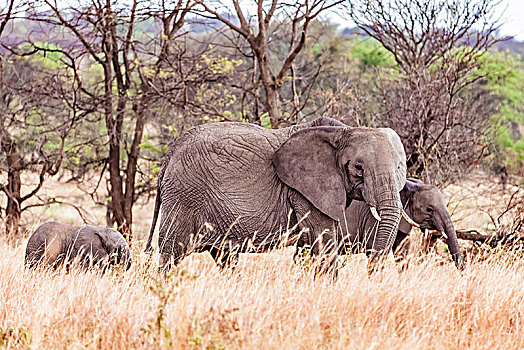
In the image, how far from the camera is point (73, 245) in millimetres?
6801

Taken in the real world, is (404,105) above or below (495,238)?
above

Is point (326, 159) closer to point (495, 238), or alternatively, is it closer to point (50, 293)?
point (50, 293)

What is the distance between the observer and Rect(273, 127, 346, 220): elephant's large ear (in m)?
6.11

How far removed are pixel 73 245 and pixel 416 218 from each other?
3462 millimetres

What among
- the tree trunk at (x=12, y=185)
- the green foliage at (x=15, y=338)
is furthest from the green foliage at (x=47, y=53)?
the green foliage at (x=15, y=338)

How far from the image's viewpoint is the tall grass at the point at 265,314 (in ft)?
13.2

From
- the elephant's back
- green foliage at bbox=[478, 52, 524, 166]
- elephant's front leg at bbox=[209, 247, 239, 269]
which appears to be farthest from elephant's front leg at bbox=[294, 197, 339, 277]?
green foliage at bbox=[478, 52, 524, 166]

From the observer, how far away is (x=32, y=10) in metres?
10.2

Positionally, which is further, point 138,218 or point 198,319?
point 138,218

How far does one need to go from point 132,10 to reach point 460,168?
508cm

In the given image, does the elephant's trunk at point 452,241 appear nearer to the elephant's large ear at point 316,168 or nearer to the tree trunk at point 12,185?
the elephant's large ear at point 316,168

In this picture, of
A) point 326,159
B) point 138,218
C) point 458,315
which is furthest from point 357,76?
point 458,315

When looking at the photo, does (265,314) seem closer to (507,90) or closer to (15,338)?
(15,338)

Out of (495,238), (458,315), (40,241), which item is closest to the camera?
(458,315)
